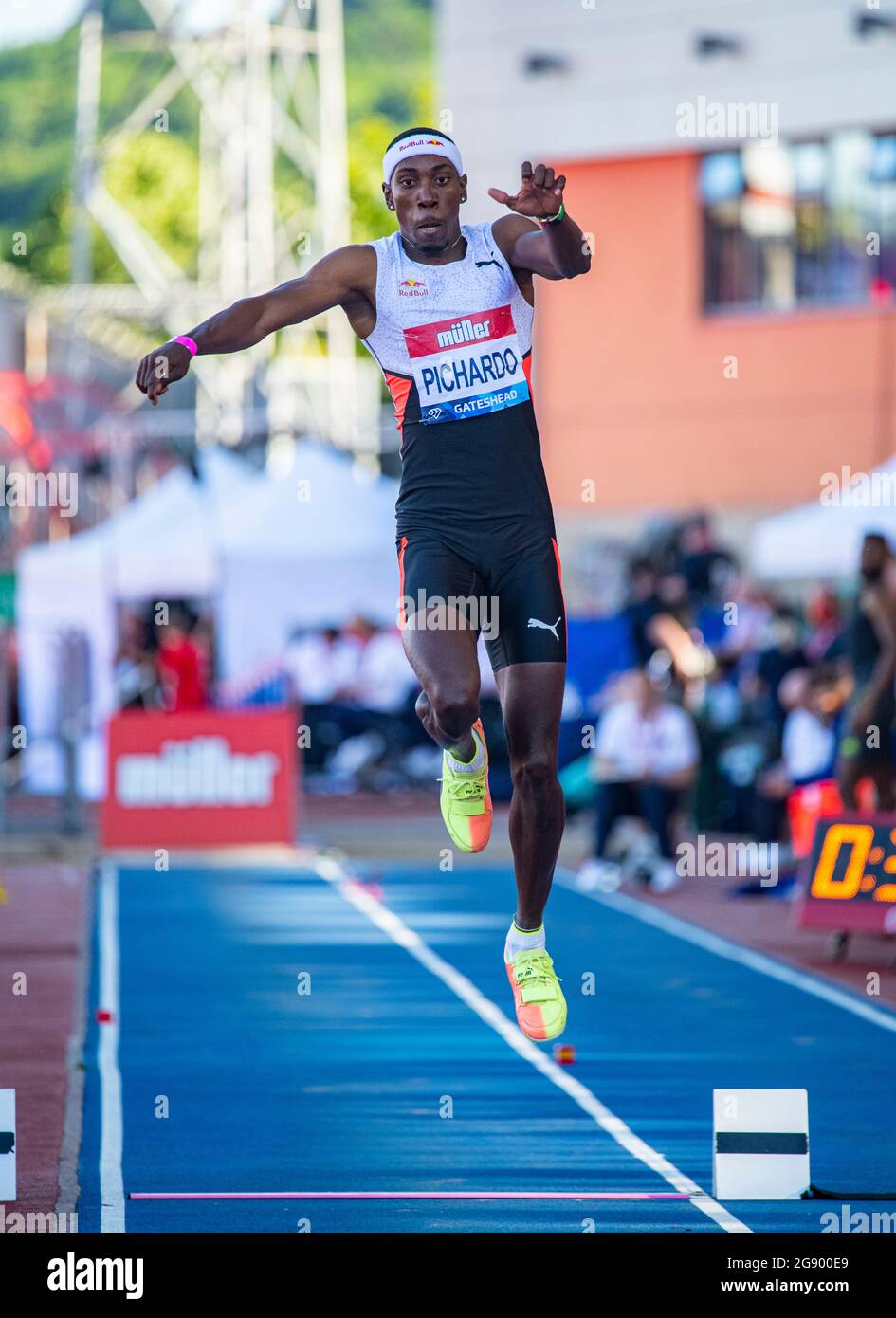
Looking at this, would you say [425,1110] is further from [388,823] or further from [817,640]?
[388,823]

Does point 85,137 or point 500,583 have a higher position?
point 85,137

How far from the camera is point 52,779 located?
2325 centimetres

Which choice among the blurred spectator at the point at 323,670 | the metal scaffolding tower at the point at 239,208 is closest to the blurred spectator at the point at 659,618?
the blurred spectator at the point at 323,670

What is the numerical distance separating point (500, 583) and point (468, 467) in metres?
0.35

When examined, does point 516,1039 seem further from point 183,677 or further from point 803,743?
point 183,677

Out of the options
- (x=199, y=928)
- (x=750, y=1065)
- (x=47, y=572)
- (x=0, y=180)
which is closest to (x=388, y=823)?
(x=47, y=572)

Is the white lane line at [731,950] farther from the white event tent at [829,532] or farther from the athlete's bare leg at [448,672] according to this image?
the athlete's bare leg at [448,672]

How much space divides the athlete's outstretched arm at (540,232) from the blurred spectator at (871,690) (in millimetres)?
6885

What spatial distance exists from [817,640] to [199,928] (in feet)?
20.4

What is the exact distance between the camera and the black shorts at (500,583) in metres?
6.73

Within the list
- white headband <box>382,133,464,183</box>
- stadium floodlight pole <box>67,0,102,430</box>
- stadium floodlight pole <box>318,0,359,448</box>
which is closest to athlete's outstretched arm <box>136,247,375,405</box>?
white headband <box>382,133,464,183</box>

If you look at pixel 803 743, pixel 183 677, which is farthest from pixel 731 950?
pixel 183 677

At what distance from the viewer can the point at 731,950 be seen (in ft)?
45.6

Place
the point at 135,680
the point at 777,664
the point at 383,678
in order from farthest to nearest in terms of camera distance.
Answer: the point at 383,678
the point at 135,680
the point at 777,664
